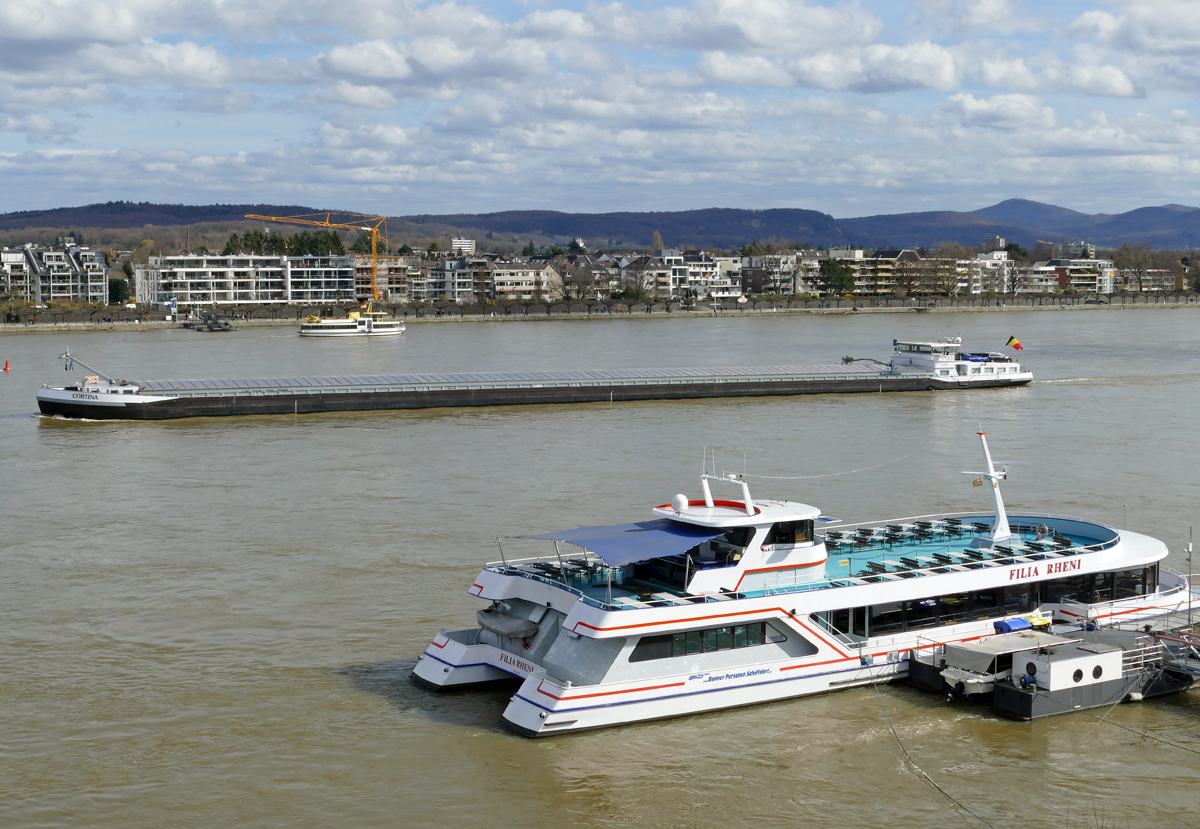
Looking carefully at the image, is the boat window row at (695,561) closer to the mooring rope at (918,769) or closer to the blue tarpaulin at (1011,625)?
the mooring rope at (918,769)

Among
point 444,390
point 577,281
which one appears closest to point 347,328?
point 444,390

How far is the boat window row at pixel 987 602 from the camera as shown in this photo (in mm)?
15570

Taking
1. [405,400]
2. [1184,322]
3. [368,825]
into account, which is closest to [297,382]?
[405,400]

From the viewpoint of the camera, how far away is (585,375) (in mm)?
53781

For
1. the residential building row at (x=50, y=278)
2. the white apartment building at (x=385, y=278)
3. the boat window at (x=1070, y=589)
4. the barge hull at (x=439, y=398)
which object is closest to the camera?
the boat window at (x=1070, y=589)

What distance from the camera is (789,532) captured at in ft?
51.0

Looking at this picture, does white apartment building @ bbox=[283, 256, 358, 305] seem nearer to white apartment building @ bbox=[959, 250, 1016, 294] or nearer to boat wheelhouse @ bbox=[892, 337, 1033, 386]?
white apartment building @ bbox=[959, 250, 1016, 294]

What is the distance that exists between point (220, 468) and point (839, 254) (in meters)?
167

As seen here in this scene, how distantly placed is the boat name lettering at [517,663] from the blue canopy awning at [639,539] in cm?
146

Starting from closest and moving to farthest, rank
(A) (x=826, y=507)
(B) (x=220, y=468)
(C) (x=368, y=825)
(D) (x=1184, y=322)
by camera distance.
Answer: (C) (x=368, y=825) < (A) (x=826, y=507) < (B) (x=220, y=468) < (D) (x=1184, y=322)

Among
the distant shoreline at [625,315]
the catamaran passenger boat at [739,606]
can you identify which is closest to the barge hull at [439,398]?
the catamaran passenger boat at [739,606]

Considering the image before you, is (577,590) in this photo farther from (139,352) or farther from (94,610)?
(139,352)

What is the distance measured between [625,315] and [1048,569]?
12458 centimetres

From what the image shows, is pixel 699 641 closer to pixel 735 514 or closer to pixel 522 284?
pixel 735 514
